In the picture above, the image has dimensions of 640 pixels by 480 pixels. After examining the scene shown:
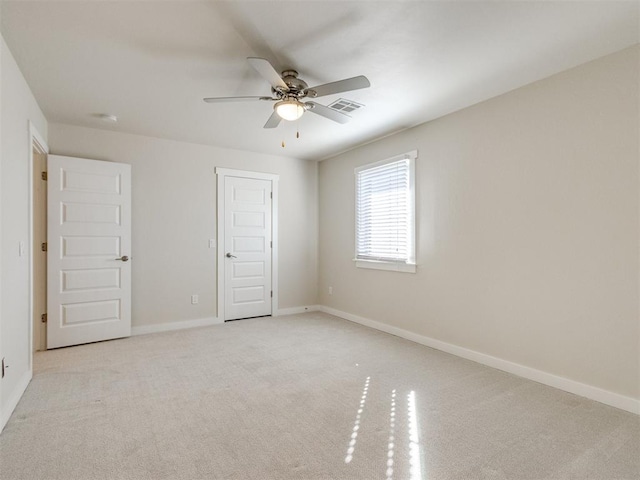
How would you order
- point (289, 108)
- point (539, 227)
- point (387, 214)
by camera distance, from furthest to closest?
point (387, 214) < point (539, 227) < point (289, 108)

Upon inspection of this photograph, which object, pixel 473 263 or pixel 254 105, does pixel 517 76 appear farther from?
pixel 254 105

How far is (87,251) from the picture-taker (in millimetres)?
4023

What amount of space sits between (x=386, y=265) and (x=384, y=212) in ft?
2.28

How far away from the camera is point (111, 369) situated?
3.20 meters

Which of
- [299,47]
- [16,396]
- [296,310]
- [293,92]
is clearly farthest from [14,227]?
[296,310]

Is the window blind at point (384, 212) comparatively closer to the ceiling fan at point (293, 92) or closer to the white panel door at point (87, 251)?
the ceiling fan at point (293, 92)

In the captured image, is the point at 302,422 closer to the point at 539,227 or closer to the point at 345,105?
the point at 539,227

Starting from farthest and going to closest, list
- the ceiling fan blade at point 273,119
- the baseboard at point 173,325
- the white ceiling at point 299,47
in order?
the baseboard at point 173,325 → the ceiling fan blade at point 273,119 → the white ceiling at point 299,47

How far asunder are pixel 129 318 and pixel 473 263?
404 cm

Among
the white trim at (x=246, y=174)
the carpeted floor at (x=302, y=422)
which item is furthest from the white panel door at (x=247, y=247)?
the carpeted floor at (x=302, y=422)

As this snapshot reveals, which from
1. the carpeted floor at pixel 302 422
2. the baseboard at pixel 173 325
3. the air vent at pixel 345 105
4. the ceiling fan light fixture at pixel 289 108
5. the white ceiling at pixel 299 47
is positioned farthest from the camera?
the baseboard at pixel 173 325

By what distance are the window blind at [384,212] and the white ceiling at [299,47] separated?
98cm

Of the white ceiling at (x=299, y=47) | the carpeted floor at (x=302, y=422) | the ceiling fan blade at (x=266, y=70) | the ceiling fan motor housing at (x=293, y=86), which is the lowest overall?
the carpeted floor at (x=302, y=422)

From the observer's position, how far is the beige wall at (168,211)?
4285 millimetres
